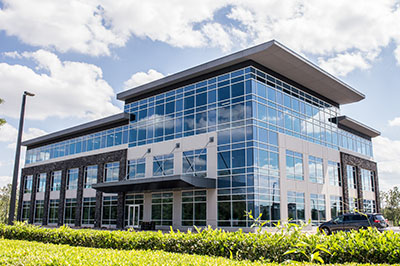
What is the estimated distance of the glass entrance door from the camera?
3356 cm

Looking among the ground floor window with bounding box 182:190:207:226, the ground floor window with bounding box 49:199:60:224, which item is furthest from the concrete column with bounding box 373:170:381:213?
the ground floor window with bounding box 49:199:60:224

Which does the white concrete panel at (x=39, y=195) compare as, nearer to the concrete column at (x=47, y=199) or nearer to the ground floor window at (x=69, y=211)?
the concrete column at (x=47, y=199)

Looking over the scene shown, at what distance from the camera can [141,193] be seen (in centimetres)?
→ 3375

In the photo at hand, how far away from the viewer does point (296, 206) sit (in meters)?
29.6

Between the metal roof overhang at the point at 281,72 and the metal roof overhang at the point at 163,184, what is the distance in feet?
29.0

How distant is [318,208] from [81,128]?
25.2 meters

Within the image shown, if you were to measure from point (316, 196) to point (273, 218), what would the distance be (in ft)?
21.2

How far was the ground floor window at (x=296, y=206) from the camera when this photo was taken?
29.0 metres

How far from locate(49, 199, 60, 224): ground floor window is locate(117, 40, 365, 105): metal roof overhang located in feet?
48.4

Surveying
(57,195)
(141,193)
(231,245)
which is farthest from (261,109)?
(57,195)

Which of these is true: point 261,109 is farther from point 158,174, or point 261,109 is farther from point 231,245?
point 231,245

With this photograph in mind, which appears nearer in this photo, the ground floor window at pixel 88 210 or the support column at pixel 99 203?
the support column at pixel 99 203

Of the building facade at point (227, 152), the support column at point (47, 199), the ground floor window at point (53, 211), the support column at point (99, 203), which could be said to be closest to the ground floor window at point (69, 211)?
the building facade at point (227, 152)

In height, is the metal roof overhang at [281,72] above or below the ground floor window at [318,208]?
above
